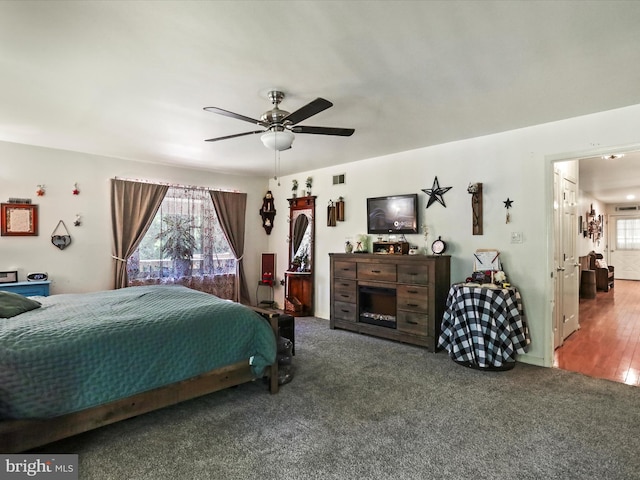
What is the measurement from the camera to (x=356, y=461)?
1930mm

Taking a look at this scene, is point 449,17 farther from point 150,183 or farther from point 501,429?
point 150,183

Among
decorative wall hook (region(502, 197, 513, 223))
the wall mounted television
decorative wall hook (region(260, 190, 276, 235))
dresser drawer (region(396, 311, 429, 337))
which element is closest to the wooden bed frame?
dresser drawer (region(396, 311, 429, 337))

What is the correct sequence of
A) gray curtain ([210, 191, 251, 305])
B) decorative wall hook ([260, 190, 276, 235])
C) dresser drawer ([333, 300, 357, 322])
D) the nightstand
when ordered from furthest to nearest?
decorative wall hook ([260, 190, 276, 235]), gray curtain ([210, 191, 251, 305]), dresser drawer ([333, 300, 357, 322]), the nightstand

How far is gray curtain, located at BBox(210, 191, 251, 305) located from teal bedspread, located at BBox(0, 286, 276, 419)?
302 cm

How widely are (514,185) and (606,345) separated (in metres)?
2.29

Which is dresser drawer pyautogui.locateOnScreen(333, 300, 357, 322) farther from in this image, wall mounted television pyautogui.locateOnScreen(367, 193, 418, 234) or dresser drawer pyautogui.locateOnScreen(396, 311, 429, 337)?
wall mounted television pyautogui.locateOnScreen(367, 193, 418, 234)

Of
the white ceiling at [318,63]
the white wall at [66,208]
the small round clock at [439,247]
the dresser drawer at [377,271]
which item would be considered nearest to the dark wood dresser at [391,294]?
the dresser drawer at [377,271]

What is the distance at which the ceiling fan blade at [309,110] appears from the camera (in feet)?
7.28

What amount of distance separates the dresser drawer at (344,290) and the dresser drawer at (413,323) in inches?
29.7

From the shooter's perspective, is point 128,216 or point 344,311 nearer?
point 344,311

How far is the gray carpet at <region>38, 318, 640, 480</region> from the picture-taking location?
1.87 metres

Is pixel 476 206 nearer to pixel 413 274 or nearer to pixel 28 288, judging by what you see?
pixel 413 274

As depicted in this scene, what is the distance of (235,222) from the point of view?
238 inches

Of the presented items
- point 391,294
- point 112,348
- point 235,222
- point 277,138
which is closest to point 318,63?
point 277,138
